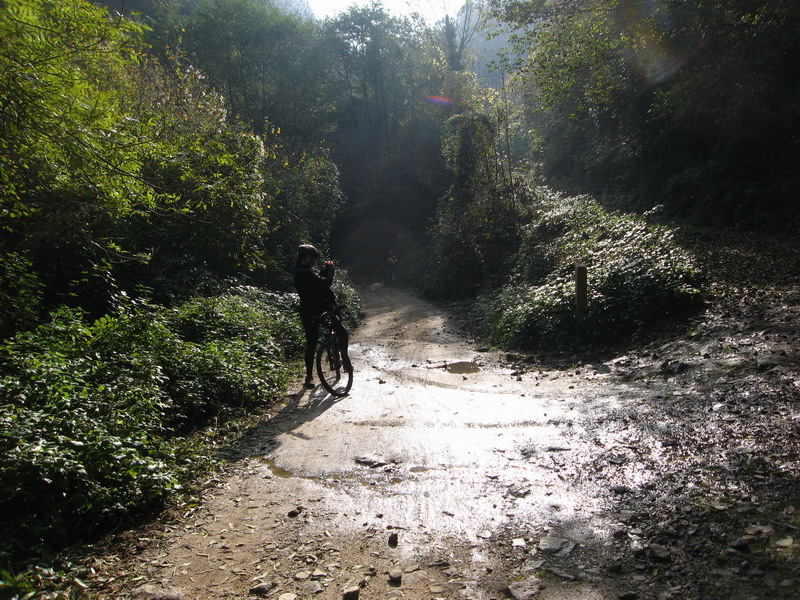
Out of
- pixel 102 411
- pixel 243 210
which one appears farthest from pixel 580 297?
pixel 243 210

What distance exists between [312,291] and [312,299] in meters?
0.14

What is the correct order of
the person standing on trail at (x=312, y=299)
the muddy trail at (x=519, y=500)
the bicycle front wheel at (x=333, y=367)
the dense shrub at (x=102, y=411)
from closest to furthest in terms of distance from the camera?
the muddy trail at (x=519, y=500)
the dense shrub at (x=102, y=411)
the bicycle front wheel at (x=333, y=367)
the person standing on trail at (x=312, y=299)

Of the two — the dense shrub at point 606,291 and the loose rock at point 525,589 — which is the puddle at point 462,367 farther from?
the loose rock at point 525,589

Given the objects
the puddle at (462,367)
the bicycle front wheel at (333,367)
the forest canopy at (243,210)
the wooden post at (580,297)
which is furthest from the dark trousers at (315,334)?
the wooden post at (580,297)

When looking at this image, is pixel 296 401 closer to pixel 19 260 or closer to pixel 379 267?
pixel 19 260

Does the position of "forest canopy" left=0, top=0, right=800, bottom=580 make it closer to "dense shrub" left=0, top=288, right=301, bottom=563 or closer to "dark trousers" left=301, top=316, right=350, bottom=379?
"dense shrub" left=0, top=288, right=301, bottom=563

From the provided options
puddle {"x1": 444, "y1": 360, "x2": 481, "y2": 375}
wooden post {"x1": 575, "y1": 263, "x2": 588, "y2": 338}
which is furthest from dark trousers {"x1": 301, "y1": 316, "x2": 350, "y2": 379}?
wooden post {"x1": 575, "y1": 263, "x2": 588, "y2": 338}

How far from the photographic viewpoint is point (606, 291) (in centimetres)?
947

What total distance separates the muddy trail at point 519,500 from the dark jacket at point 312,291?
1697 mm

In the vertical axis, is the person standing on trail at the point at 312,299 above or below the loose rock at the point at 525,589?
above

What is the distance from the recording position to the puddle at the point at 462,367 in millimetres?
8656

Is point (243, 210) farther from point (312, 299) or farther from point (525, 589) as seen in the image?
point (525, 589)

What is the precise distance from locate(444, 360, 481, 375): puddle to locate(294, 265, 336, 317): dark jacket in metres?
2.34

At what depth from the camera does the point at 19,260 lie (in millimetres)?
6965
